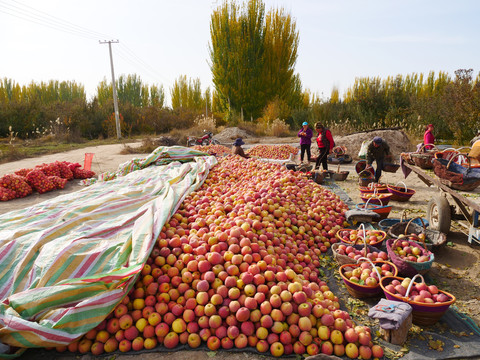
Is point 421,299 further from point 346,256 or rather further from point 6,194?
point 6,194

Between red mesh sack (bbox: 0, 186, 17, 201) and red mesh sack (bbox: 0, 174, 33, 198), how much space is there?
12 centimetres

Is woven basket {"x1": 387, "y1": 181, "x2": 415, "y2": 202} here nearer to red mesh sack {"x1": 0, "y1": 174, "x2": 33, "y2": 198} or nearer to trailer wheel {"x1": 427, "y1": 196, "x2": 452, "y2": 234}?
trailer wheel {"x1": 427, "y1": 196, "x2": 452, "y2": 234}

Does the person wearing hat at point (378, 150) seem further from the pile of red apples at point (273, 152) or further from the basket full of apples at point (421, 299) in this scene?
the pile of red apples at point (273, 152)

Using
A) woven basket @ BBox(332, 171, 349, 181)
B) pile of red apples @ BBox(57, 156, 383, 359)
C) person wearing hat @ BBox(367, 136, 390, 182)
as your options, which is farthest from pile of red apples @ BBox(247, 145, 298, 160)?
pile of red apples @ BBox(57, 156, 383, 359)

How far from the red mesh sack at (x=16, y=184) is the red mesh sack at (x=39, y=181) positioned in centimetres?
20

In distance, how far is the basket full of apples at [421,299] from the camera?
8.41ft

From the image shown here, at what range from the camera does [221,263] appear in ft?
9.91

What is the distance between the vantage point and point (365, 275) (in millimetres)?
3121

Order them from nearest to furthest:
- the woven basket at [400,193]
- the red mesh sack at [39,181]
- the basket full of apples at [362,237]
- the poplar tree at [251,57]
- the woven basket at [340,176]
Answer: the basket full of apples at [362,237]
the woven basket at [400,193]
the red mesh sack at [39,181]
the woven basket at [340,176]
the poplar tree at [251,57]

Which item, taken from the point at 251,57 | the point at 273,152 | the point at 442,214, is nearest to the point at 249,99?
the point at 251,57

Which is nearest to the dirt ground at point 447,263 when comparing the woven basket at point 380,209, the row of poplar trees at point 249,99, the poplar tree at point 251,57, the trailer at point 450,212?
the trailer at point 450,212

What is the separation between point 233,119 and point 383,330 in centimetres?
2385

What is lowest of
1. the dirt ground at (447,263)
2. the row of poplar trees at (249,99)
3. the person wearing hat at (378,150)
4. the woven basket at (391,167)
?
the dirt ground at (447,263)

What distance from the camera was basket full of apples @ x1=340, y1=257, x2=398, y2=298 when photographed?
301cm
